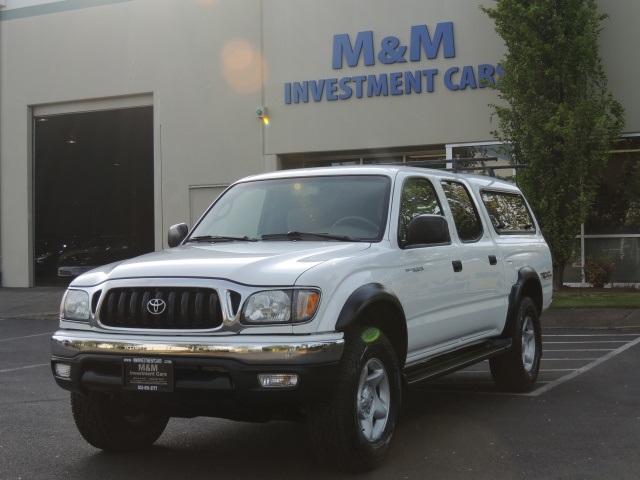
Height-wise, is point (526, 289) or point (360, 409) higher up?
point (526, 289)

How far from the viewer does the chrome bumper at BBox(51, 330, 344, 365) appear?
504 centimetres

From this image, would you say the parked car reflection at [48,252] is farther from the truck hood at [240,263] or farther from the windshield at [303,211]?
the truck hood at [240,263]

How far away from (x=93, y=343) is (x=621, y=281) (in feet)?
50.2

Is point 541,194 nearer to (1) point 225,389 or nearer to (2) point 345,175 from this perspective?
(2) point 345,175

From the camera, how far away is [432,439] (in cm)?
641

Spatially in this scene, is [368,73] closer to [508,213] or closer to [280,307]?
[508,213]

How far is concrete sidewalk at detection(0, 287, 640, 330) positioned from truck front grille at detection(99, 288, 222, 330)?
9.29 metres

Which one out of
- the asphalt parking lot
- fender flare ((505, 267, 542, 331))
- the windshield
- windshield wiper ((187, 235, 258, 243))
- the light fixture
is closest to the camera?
the asphalt parking lot

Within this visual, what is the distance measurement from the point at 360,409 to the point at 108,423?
1664mm

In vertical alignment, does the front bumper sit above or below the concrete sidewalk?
above

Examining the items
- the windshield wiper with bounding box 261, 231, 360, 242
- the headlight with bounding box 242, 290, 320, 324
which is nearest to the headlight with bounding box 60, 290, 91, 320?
the headlight with bounding box 242, 290, 320, 324

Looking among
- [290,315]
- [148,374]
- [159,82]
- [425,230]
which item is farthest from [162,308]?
[159,82]

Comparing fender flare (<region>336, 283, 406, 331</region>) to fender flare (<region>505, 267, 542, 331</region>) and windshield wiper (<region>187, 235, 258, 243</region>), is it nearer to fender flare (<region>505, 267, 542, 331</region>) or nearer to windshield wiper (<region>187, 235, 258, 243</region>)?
windshield wiper (<region>187, 235, 258, 243</region>)

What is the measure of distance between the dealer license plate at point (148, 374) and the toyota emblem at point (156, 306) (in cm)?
28
